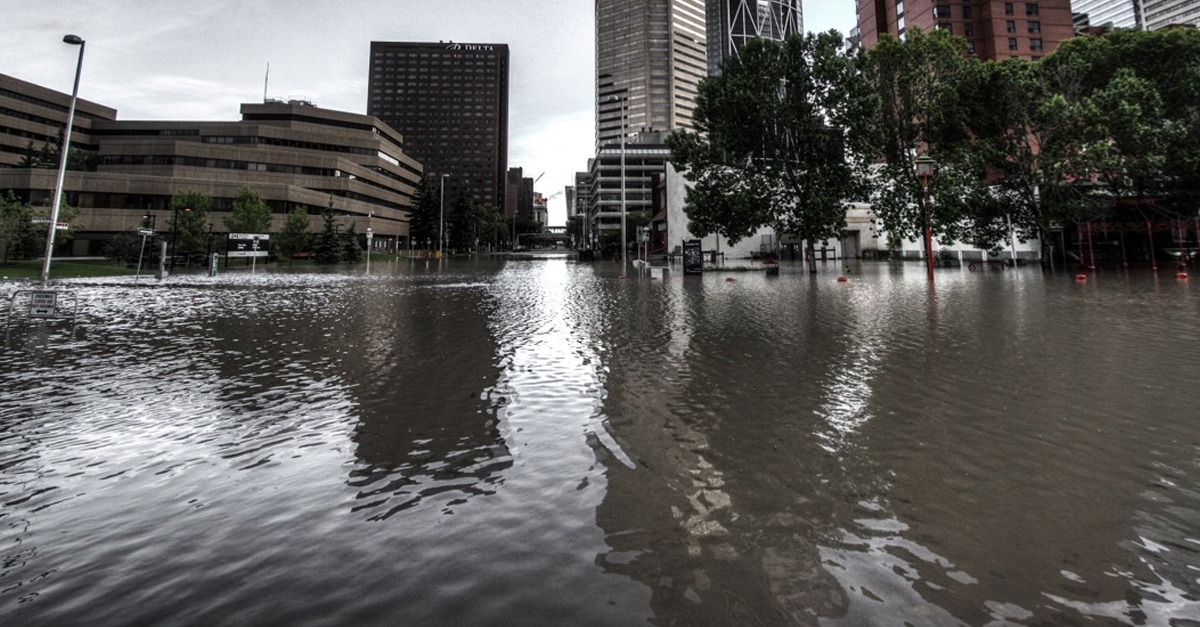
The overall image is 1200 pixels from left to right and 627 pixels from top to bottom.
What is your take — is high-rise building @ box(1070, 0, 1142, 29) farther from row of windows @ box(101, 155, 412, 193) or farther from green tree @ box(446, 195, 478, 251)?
row of windows @ box(101, 155, 412, 193)

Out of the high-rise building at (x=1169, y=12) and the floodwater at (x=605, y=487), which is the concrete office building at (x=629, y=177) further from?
the high-rise building at (x=1169, y=12)

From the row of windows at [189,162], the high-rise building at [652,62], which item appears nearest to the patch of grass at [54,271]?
the row of windows at [189,162]

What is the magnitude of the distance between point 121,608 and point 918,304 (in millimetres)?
16807

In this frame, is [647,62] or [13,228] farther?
[647,62]

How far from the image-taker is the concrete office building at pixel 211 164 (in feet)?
220

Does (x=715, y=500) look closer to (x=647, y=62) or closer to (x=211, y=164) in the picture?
(x=211, y=164)

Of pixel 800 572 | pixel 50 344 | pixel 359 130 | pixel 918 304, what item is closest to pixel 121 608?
pixel 800 572

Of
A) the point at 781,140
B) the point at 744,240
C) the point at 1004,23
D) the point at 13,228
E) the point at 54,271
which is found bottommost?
the point at 54,271

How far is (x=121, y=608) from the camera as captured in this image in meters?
2.33

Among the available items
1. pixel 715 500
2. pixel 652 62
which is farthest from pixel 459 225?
pixel 715 500

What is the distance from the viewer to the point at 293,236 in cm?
5788

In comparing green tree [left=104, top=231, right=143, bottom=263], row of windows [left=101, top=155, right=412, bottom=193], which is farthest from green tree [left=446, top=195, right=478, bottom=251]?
green tree [left=104, top=231, right=143, bottom=263]

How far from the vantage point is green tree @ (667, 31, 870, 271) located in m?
33.0

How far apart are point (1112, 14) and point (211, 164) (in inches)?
10849
